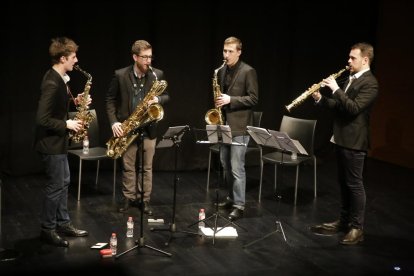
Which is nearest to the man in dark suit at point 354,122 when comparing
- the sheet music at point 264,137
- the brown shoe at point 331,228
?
the brown shoe at point 331,228

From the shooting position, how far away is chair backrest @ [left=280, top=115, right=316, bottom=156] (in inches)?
286

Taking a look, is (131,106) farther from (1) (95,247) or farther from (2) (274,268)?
(2) (274,268)

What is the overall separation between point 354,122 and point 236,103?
4.07 ft

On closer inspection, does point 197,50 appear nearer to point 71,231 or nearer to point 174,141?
point 174,141

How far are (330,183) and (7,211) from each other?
4.21 m

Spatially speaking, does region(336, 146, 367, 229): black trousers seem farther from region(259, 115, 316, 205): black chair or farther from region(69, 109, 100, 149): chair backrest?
region(69, 109, 100, 149): chair backrest

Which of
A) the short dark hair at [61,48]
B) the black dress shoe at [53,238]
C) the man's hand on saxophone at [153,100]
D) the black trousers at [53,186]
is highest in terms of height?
the short dark hair at [61,48]

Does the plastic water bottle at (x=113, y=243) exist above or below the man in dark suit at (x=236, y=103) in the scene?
below

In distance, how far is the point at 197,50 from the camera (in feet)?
27.1

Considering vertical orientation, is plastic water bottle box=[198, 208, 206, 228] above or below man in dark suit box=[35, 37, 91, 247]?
below

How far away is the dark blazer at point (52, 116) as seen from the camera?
509 cm

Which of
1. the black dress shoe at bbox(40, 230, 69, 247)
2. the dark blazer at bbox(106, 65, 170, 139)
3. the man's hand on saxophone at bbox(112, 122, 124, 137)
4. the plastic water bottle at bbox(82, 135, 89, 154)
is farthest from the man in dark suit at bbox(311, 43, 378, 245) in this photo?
the plastic water bottle at bbox(82, 135, 89, 154)

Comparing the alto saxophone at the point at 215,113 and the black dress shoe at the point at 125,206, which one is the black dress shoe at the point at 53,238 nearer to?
the black dress shoe at the point at 125,206

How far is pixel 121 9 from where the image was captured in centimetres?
780
